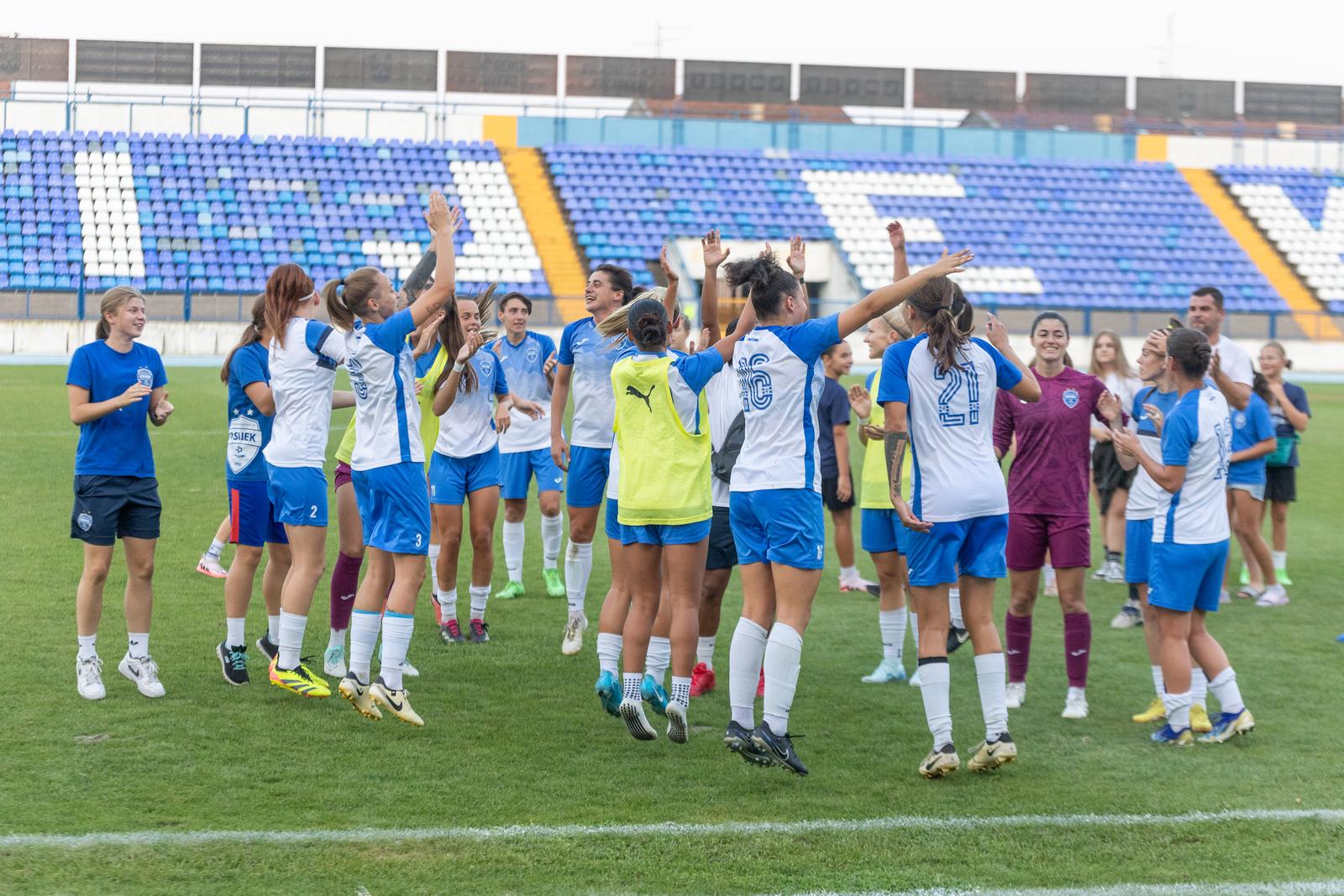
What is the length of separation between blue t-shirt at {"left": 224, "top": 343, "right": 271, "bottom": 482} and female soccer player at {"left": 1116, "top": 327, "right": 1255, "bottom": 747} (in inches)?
169

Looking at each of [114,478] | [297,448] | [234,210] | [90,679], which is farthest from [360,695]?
[234,210]

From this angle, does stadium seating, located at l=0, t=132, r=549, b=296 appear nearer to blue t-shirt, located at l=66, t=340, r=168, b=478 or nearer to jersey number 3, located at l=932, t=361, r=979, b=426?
blue t-shirt, located at l=66, t=340, r=168, b=478

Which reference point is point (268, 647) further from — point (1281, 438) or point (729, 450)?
point (1281, 438)

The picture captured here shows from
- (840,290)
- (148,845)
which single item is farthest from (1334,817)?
(840,290)

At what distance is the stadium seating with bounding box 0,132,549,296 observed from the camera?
110 ft

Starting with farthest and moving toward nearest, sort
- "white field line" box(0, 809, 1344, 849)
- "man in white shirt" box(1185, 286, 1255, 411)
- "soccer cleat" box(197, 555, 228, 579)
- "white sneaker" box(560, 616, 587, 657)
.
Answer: "soccer cleat" box(197, 555, 228, 579) < "white sneaker" box(560, 616, 587, 657) < "man in white shirt" box(1185, 286, 1255, 411) < "white field line" box(0, 809, 1344, 849)

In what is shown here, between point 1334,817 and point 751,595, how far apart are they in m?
2.44

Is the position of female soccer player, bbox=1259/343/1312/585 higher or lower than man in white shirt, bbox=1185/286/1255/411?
lower

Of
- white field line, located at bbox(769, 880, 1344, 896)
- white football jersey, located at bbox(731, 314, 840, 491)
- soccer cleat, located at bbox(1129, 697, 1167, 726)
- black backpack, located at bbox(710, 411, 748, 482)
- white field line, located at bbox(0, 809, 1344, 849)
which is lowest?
soccer cleat, located at bbox(1129, 697, 1167, 726)

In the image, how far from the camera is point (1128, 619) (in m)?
9.15

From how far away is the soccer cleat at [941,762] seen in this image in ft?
18.3

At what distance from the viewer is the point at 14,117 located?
3803 centimetres

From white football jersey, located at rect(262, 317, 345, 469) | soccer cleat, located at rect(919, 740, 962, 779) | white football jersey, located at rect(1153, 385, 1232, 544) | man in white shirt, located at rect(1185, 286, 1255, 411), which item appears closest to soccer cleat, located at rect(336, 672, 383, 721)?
white football jersey, located at rect(262, 317, 345, 469)

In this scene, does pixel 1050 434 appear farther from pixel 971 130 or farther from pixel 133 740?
pixel 971 130
